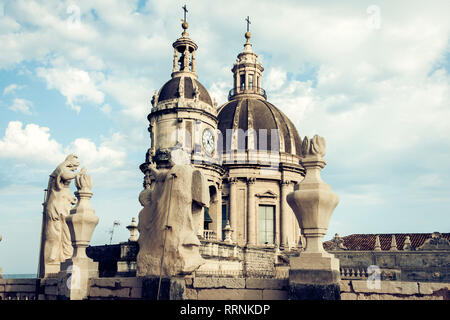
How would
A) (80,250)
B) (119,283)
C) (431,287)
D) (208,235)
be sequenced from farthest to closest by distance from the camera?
1. (208,235)
2. (80,250)
3. (119,283)
4. (431,287)

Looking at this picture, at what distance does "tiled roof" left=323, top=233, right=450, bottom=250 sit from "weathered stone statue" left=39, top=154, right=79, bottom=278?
2894 centimetres

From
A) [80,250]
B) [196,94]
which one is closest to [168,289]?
[80,250]

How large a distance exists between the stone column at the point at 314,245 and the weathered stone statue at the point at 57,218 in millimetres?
6318

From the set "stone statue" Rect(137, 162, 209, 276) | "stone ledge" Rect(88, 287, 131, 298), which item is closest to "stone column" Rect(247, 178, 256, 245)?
"stone ledge" Rect(88, 287, 131, 298)

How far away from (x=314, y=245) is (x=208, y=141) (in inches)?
976

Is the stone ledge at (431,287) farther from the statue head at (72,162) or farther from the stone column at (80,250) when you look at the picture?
the statue head at (72,162)

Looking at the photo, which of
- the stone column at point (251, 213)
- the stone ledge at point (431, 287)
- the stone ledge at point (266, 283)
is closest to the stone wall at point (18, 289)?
the stone ledge at point (266, 283)

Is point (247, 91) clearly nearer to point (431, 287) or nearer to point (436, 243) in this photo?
point (436, 243)

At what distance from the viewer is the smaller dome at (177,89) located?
31.3m

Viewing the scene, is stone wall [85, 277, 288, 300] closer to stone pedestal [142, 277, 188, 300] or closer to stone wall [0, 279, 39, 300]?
stone pedestal [142, 277, 188, 300]

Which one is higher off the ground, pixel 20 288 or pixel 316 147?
pixel 316 147

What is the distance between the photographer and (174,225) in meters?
8.48

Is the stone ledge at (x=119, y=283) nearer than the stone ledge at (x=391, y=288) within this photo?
No
